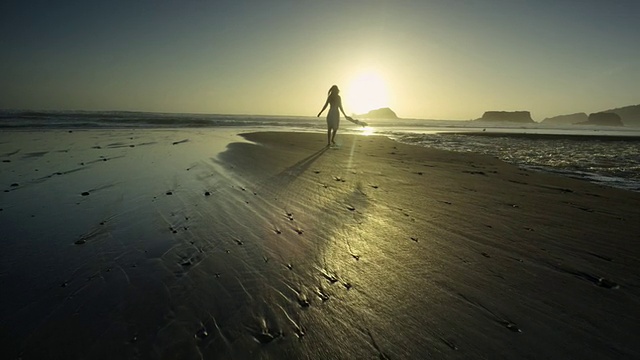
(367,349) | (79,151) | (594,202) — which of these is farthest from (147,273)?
(79,151)

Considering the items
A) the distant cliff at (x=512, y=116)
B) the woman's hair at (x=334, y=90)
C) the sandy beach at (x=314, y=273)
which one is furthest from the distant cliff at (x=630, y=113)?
the sandy beach at (x=314, y=273)

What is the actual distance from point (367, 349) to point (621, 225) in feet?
14.5

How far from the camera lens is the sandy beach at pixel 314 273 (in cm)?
184

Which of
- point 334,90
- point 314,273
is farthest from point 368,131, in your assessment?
point 314,273

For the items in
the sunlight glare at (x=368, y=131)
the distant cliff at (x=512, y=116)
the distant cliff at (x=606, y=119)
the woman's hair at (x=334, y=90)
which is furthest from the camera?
the distant cliff at (x=512, y=116)

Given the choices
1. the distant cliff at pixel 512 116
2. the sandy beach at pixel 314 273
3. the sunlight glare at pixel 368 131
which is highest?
the distant cliff at pixel 512 116

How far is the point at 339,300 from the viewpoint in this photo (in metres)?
2.31

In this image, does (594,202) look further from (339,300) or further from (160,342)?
(160,342)

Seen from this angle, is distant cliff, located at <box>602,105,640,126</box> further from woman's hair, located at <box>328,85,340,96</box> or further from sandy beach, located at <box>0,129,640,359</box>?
sandy beach, located at <box>0,129,640,359</box>

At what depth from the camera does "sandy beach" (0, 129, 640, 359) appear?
72.3 inches

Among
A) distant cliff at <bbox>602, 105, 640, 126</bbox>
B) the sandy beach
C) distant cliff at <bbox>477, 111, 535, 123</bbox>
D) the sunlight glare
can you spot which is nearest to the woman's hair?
the sandy beach

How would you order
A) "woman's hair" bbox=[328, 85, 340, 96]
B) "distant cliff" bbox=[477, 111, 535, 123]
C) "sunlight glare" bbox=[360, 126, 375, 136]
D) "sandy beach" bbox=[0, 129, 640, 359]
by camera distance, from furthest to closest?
1. "distant cliff" bbox=[477, 111, 535, 123]
2. "sunlight glare" bbox=[360, 126, 375, 136]
3. "woman's hair" bbox=[328, 85, 340, 96]
4. "sandy beach" bbox=[0, 129, 640, 359]

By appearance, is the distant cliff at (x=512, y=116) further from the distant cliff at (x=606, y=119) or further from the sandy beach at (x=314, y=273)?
the sandy beach at (x=314, y=273)

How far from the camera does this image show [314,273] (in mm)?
2727
